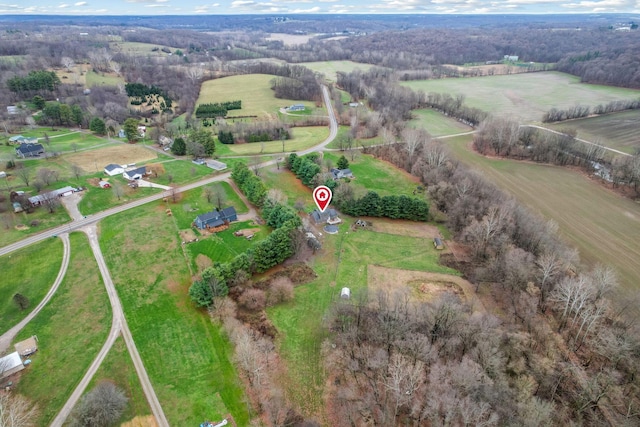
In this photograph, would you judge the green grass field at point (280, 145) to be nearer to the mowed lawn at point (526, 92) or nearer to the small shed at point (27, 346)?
the small shed at point (27, 346)

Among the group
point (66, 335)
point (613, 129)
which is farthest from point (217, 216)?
point (613, 129)

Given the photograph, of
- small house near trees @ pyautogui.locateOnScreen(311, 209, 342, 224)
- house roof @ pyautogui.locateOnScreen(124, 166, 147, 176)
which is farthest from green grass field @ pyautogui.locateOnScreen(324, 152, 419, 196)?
house roof @ pyautogui.locateOnScreen(124, 166, 147, 176)

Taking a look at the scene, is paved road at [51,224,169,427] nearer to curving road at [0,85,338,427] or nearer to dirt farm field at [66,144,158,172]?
curving road at [0,85,338,427]

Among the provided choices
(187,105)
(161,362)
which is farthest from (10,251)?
(187,105)

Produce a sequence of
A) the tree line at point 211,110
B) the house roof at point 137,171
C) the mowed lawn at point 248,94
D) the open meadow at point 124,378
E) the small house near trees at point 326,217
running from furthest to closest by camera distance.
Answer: the mowed lawn at point 248,94
the tree line at point 211,110
the house roof at point 137,171
the small house near trees at point 326,217
the open meadow at point 124,378

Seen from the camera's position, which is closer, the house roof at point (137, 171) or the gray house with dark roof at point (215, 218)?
the gray house with dark roof at point (215, 218)

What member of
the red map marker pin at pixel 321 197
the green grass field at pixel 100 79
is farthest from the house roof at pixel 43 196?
the green grass field at pixel 100 79

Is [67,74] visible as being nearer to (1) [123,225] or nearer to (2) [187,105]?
(2) [187,105]

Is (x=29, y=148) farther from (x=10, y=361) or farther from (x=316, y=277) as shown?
(x=316, y=277)
